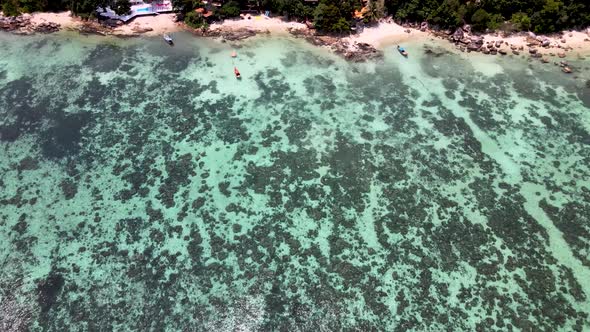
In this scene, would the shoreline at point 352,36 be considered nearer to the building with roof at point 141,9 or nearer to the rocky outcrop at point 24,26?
the rocky outcrop at point 24,26

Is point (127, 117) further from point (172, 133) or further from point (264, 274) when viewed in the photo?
point (264, 274)

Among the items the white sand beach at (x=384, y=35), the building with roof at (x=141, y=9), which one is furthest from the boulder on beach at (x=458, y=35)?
the building with roof at (x=141, y=9)

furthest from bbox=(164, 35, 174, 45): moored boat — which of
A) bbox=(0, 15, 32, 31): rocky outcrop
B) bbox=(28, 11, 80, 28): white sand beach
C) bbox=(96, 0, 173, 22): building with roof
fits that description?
bbox=(0, 15, 32, 31): rocky outcrop

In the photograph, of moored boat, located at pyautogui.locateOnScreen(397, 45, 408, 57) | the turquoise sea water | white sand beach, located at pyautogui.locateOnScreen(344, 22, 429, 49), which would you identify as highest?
white sand beach, located at pyautogui.locateOnScreen(344, 22, 429, 49)

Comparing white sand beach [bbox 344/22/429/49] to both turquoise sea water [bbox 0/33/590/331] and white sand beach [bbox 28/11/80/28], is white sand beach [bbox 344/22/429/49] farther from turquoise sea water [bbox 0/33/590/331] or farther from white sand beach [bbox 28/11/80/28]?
white sand beach [bbox 28/11/80/28]

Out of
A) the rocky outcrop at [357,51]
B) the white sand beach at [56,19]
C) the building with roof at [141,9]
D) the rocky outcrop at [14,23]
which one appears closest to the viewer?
the rocky outcrop at [357,51]

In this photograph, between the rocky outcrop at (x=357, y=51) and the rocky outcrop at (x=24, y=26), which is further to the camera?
the rocky outcrop at (x=24, y=26)
